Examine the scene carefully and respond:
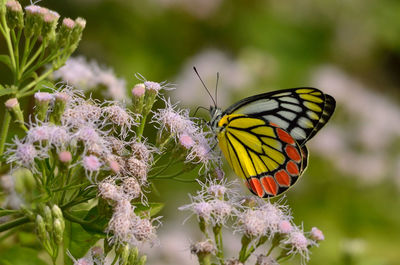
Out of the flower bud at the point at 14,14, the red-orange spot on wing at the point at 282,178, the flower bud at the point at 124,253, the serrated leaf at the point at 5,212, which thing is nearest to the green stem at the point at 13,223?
the serrated leaf at the point at 5,212

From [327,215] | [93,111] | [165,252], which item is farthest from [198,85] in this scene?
[93,111]

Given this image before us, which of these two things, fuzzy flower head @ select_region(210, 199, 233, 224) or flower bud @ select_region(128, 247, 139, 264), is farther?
fuzzy flower head @ select_region(210, 199, 233, 224)

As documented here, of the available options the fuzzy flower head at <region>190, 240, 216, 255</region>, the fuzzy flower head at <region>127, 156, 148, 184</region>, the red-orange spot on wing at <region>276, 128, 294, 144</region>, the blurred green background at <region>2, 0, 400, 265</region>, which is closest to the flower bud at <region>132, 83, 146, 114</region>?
the fuzzy flower head at <region>127, 156, 148, 184</region>

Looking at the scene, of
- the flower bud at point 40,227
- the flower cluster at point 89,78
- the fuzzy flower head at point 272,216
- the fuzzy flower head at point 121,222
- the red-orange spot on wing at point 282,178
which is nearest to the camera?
the flower bud at point 40,227

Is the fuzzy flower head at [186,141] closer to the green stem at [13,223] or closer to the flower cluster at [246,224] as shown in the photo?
the flower cluster at [246,224]

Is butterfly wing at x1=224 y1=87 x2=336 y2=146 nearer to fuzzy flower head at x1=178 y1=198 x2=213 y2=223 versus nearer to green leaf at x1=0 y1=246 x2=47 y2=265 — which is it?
fuzzy flower head at x1=178 y1=198 x2=213 y2=223

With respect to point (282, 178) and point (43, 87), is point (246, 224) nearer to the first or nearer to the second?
point (282, 178)

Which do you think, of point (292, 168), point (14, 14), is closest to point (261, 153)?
point (292, 168)

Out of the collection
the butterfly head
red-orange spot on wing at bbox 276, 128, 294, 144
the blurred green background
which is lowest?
red-orange spot on wing at bbox 276, 128, 294, 144

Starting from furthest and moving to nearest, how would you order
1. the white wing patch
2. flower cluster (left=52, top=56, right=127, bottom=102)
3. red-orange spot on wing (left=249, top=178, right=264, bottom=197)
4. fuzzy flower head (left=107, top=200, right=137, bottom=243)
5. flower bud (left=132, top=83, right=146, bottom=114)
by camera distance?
flower cluster (left=52, top=56, right=127, bottom=102) → the white wing patch → red-orange spot on wing (left=249, top=178, right=264, bottom=197) → flower bud (left=132, top=83, right=146, bottom=114) → fuzzy flower head (left=107, top=200, right=137, bottom=243)
